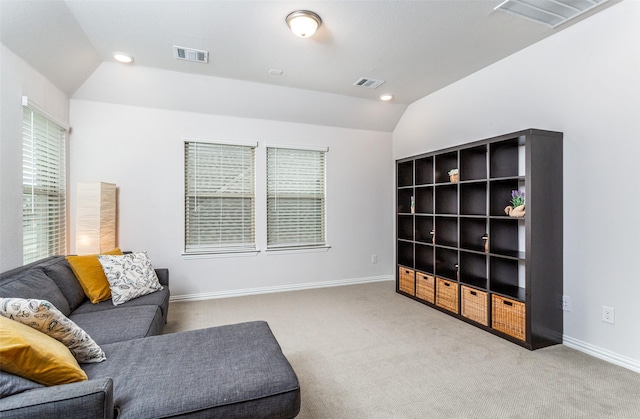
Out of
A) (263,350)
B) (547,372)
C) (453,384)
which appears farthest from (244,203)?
(547,372)

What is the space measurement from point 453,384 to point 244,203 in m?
3.23

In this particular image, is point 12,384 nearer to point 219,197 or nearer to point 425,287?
point 219,197

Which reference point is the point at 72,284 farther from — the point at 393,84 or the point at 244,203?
the point at 393,84

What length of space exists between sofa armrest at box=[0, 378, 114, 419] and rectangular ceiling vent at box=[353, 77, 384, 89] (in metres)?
3.58

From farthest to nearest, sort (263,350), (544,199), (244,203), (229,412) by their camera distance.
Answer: (244,203) → (544,199) → (263,350) → (229,412)

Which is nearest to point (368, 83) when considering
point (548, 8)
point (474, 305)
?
point (548, 8)

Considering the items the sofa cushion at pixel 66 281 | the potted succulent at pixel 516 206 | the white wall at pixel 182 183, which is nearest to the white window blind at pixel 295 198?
the white wall at pixel 182 183

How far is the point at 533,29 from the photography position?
8.71ft

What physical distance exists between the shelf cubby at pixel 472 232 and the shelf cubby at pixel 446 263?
1.12 ft

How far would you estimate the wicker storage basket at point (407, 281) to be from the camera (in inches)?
157

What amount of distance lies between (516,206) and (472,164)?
78cm

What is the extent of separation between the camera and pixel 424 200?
4152mm

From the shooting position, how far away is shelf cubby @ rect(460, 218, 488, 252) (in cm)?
340

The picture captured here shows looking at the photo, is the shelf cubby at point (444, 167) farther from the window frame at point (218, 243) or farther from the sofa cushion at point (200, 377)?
the sofa cushion at point (200, 377)
